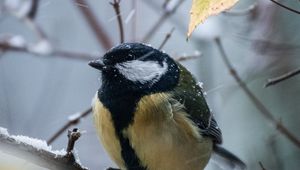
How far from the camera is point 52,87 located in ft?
16.2

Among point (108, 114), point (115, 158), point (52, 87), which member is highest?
point (108, 114)

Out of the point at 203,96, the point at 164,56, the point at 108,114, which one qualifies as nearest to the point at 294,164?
the point at 203,96

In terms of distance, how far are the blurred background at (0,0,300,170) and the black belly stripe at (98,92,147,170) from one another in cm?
36

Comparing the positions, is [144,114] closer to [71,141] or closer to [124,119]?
[124,119]

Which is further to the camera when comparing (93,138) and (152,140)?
(93,138)

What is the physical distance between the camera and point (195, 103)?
2787mm

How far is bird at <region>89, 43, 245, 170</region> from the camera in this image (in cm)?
245

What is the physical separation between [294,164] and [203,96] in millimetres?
944

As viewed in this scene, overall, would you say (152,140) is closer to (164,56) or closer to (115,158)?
(115,158)

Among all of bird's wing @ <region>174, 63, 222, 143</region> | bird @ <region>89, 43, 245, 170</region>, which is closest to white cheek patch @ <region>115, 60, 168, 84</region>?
bird @ <region>89, 43, 245, 170</region>

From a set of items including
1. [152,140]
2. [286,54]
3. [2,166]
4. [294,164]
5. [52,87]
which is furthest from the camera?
[52,87]

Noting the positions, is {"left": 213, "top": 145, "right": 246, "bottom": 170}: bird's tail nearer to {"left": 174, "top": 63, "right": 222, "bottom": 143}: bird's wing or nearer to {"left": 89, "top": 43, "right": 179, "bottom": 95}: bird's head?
{"left": 174, "top": 63, "right": 222, "bottom": 143}: bird's wing

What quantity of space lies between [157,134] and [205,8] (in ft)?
3.31

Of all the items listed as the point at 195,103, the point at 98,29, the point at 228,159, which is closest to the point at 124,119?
the point at 195,103
